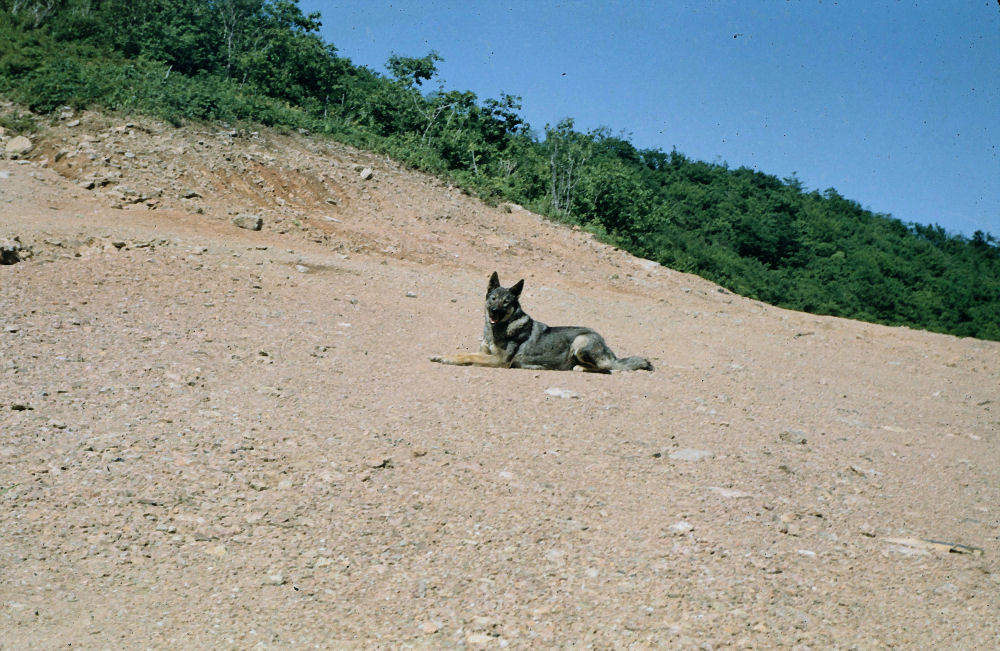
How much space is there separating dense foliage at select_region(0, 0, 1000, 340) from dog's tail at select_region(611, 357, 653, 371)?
40.3 feet

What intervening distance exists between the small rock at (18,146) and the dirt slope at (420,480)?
4.53 metres

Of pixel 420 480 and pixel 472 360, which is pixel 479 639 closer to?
pixel 420 480

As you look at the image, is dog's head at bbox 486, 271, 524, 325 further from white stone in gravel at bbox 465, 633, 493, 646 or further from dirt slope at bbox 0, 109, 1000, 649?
white stone in gravel at bbox 465, 633, 493, 646

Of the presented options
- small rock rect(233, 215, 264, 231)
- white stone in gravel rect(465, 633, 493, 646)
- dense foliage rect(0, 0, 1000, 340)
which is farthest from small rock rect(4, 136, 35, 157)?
white stone in gravel rect(465, 633, 493, 646)

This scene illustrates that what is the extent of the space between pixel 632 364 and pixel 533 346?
1.07 metres

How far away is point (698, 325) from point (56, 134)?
39.7 feet

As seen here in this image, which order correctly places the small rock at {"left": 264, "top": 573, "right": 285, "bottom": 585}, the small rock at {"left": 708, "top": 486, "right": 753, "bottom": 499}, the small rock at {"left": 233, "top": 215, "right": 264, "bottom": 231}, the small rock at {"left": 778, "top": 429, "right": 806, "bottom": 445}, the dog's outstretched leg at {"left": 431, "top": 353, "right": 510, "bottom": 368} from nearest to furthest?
the small rock at {"left": 264, "top": 573, "right": 285, "bottom": 585}
the small rock at {"left": 708, "top": 486, "right": 753, "bottom": 499}
the small rock at {"left": 778, "top": 429, "right": 806, "bottom": 445}
the dog's outstretched leg at {"left": 431, "top": 353, "right": 510, "bottom": 368}
the small rock at {"left": 233, "top": 215, "right": 264, "bottom": 231}

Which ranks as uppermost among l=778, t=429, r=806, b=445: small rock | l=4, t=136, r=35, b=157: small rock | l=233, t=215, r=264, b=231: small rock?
l=4, t=136, r=35, b=157: small rock

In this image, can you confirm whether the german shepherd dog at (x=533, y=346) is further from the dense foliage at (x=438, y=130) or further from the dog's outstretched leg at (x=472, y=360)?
the dense foliage at (x=438, y=130)

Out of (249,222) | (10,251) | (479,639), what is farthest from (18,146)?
(479,639)

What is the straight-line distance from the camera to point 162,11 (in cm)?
2505

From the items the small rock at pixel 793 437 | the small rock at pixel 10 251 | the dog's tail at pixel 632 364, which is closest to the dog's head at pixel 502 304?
the dog's tail at pixel 632 364

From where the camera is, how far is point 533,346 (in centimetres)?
909

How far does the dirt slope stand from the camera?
368 centimetres
